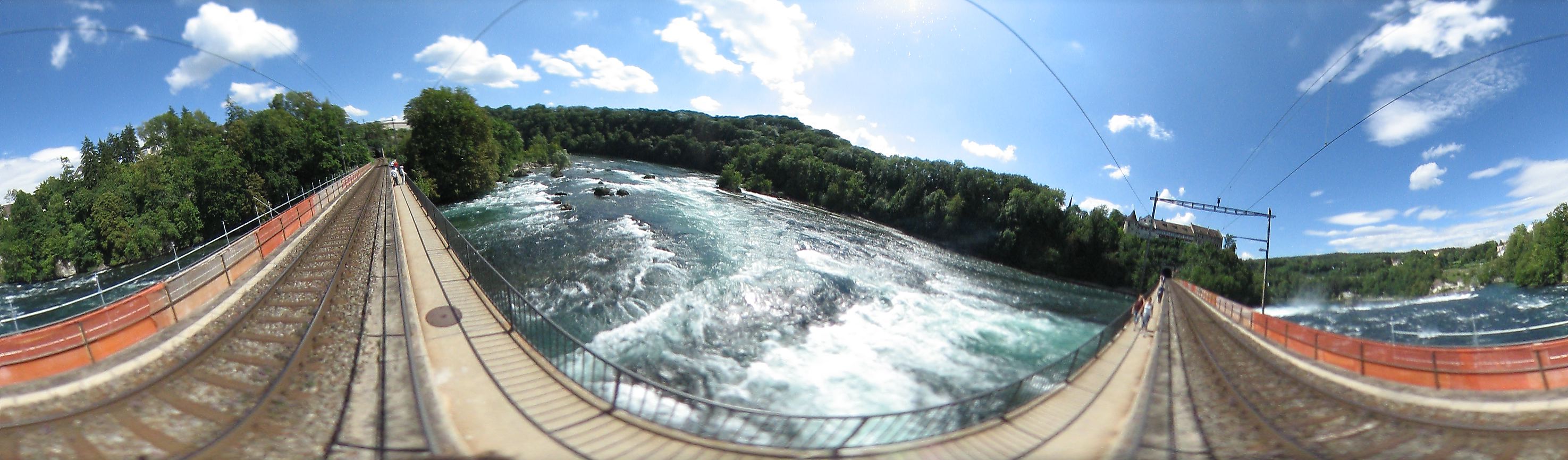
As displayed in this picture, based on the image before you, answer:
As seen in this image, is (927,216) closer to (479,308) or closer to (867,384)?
(867,384)

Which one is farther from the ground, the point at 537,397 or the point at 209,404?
the point at 537,397

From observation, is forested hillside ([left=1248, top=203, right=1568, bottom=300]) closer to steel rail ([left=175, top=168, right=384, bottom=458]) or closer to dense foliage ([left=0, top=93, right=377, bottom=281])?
steel rail ([left=175, top=168, right=384, bottom=458])

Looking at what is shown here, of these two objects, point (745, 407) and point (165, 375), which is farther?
point (745, 407)

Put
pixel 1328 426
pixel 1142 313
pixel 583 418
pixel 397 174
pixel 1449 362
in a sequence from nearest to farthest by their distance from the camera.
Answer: pixel 583 418 < pixel 1328 426 < pixel 1449 362 < pixel 1142 313 < pixel 397 174

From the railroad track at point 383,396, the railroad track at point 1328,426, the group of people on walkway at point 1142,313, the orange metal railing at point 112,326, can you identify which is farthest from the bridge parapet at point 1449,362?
the orange metal railing at point 112,326

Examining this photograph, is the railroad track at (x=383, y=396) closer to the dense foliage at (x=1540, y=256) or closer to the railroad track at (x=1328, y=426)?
the railroad track at (x=1328, y=426)

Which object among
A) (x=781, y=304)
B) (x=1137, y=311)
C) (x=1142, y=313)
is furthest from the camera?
(x=781, y=304)

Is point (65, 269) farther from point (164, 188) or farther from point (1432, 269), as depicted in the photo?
point (1432, 269)

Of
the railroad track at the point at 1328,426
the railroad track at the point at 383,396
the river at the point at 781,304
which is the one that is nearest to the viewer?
the railroad track at the point at 383,396

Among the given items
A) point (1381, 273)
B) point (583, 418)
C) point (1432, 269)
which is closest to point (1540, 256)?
point (1432, 269)
